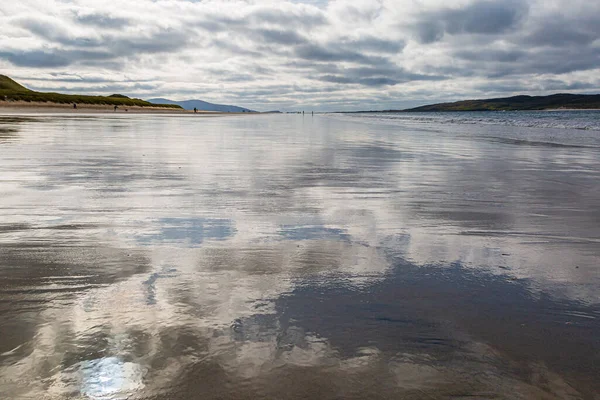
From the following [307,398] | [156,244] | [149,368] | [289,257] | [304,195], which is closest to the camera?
[307,398]

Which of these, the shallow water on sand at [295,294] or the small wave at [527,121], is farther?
the small wave at [527,121]

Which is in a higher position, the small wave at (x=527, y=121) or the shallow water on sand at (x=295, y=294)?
the small wave at (x=527, y=121)

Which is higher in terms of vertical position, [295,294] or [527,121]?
[527,121]

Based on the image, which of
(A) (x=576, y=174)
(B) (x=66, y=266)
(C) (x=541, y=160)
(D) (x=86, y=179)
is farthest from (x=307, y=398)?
(C) (x=541, y=160)

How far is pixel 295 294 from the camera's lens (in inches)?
176

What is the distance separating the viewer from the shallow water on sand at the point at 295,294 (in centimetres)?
310

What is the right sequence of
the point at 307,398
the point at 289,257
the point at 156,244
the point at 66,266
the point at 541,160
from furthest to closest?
the point at 541,160, the point at 156,244, the point at 289,257, the point at 66,266, the point at 307,398

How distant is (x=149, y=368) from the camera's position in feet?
10.3

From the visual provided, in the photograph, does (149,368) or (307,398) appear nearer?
(307,398)

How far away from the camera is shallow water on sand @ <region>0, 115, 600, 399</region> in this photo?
10.2 ft

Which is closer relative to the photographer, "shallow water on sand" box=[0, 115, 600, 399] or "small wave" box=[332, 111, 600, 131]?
"shallow water on sand" box=[0, 115, 600, 399]

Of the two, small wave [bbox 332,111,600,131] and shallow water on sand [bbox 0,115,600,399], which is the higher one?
small wave [bbox 332,111,600,131]

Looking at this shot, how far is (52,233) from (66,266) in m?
1.55

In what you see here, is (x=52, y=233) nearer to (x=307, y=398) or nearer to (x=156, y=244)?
(x=156, y=244)
